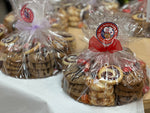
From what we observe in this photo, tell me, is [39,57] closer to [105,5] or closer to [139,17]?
[139,17]

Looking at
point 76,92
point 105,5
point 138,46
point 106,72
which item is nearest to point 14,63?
point 76,92

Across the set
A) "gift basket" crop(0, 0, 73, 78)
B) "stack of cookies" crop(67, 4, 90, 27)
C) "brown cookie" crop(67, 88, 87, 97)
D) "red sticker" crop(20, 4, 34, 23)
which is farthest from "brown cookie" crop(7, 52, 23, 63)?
"stack of cookies" crop(67, 4, 90, 27)

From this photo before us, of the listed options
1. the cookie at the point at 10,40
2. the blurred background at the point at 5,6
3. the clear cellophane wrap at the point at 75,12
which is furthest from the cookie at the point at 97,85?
the blurred background at the point at 5,6

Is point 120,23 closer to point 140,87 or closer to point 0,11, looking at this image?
point 140,87

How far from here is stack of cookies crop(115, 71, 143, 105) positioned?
87 centimetres

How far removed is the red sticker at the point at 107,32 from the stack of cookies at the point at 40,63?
→ 0.28m

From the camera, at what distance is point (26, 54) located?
1.09 meters

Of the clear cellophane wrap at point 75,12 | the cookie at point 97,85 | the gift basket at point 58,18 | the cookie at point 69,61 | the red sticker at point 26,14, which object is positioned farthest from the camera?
the clear cellophane wrap at point 75,12

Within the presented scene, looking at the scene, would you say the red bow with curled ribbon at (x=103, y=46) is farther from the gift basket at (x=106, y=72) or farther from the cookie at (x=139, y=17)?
the cookie at (x=139, y=17)

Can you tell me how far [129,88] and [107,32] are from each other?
0.78 ft

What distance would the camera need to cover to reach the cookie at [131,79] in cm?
87

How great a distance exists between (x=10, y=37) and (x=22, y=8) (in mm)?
170

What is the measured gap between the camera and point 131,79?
881 millimetres

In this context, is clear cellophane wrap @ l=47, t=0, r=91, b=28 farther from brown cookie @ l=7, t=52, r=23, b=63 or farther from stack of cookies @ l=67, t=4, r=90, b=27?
brown cookie @ l=7, t=52, r=23, b=63
